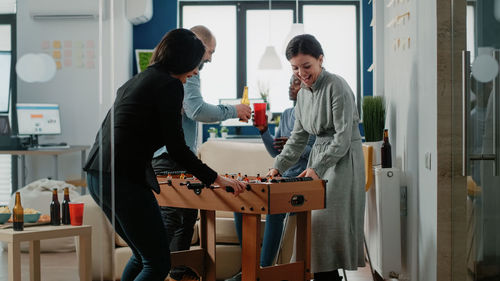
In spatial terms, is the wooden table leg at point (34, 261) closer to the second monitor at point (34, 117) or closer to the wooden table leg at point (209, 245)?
the second monitor at point (34, 117)

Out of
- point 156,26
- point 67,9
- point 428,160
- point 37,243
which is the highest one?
point 156,26

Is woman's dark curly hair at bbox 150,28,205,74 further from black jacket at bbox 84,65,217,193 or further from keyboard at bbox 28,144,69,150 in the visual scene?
keyboard at bbox 28,144,69,150

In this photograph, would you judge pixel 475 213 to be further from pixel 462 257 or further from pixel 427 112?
pixel 427 112

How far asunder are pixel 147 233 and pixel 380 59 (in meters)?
2.74

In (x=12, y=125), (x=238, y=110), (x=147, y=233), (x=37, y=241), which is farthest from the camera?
(x=238, y=110)

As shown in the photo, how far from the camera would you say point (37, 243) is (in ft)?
6.47

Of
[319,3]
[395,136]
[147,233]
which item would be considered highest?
[319,3]

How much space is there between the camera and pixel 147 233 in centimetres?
221

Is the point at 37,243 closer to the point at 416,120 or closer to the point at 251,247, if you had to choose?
the point at 251,247

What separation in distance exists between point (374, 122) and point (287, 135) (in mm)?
571

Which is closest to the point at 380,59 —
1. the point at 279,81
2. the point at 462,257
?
the point at 462,257

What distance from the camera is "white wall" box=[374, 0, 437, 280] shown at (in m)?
2.92

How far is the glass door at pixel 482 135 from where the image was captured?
228cm

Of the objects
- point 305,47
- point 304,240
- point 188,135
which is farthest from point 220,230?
point 305,47
